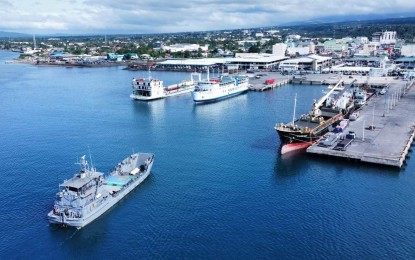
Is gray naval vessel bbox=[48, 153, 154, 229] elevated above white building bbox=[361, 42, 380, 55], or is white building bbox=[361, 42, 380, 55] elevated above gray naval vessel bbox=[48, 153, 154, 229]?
white building bbox=[361, 42, 380, 55]

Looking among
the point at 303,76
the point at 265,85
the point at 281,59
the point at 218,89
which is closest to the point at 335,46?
the point at 281,59

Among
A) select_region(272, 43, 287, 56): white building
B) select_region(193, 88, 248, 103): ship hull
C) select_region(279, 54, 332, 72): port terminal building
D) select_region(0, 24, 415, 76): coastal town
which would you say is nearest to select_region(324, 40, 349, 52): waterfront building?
select_region(0, 24, 415, 76): coastal town

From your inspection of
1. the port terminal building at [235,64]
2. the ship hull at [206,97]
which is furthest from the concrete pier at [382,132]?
the port terminal building at [235,64]

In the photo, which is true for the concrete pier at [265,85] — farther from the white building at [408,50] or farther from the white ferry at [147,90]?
the white building at [408,50]

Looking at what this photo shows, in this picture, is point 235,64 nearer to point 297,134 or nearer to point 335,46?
point 335,46

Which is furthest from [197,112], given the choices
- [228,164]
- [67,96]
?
[67,96]

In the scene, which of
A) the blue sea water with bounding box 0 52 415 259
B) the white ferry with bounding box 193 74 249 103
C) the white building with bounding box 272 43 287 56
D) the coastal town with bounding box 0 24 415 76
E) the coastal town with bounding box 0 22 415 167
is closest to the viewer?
the blue sea water with bounding box 0 52 415 259

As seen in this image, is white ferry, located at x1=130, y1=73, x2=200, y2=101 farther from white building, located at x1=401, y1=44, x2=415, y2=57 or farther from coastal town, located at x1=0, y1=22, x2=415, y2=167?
white building, located at x1=401, y1=44, x2=415, y2=57
